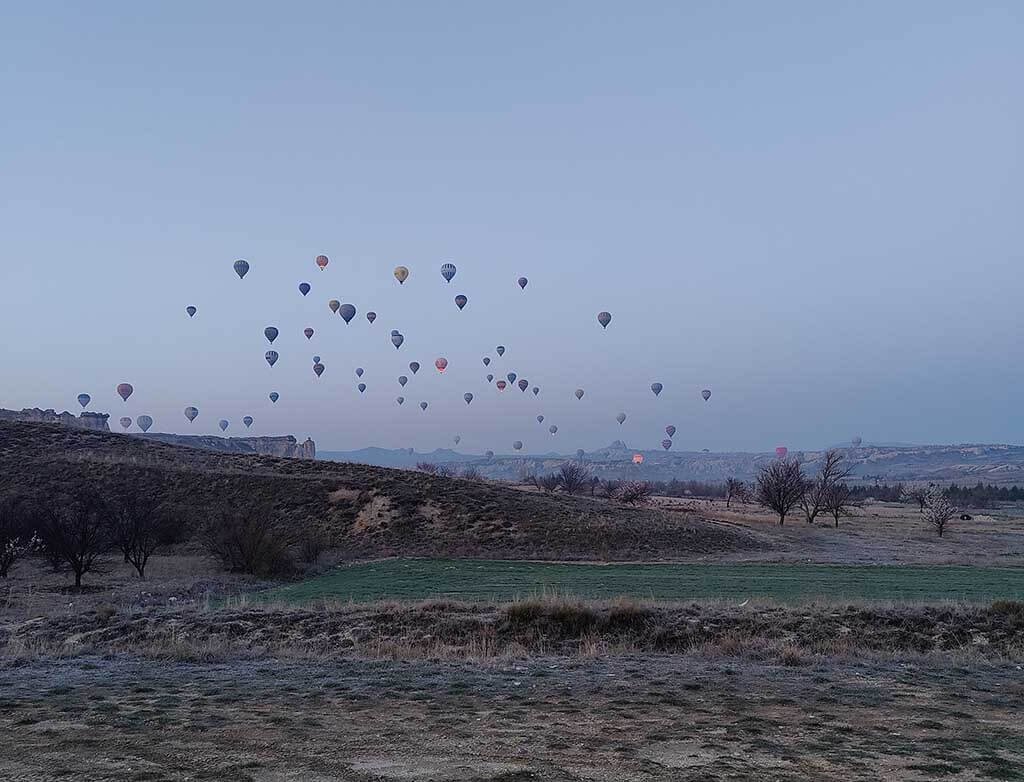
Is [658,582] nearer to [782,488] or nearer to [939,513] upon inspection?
[939,513]

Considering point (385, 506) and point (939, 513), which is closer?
point (385, 506)

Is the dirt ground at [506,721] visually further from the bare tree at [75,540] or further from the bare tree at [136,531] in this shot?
the bare tree at [136,531]

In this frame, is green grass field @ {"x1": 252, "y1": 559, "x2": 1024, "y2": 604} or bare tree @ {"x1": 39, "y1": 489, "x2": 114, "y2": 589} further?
bare tree @ {"x1": 39, "y1": 489, "x2": 114, "y2": 589}

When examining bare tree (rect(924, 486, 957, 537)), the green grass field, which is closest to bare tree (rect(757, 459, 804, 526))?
bare tree (rect(924, 486, 957, 537))

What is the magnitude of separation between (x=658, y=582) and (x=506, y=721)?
816 inches

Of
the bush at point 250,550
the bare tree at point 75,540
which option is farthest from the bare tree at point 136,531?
the bush at point 250,550

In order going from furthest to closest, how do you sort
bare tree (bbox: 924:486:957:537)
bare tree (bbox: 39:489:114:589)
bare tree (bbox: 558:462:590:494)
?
1. bare tree (bbox: 558:462:590:494)
2. bare tree (bbox: 924:486:957:537)
3. bare tree (bbox: 39:489:114:589)

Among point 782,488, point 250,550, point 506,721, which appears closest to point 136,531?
point 250,550

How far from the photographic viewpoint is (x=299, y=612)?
19.6 metres

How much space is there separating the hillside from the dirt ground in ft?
116

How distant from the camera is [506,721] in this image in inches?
405

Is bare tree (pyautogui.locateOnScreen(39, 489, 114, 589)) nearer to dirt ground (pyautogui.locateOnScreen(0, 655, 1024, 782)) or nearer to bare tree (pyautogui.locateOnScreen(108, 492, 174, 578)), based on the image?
bare tree (pyautogui.locateOnScreen(108, 492, 174, 578))

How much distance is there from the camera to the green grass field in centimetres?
2490

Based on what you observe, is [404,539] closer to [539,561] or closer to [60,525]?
[539,561]
